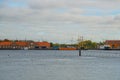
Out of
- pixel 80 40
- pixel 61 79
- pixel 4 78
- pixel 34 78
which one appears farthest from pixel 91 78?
pixel 80 40

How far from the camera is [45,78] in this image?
4409cm

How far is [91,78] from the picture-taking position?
4491cm

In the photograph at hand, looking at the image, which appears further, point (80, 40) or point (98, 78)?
point (80, 40)

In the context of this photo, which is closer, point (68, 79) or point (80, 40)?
point (68, 79)

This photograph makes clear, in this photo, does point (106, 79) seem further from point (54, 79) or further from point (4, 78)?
point (4, 78)

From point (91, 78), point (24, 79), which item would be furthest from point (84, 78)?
point (24, 79)

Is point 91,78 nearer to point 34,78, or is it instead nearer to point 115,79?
point 115,79

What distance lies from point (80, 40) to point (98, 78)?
507 ft

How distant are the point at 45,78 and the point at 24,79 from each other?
8.34ft

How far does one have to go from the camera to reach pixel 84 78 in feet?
148

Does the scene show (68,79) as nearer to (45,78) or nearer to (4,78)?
(45,78)

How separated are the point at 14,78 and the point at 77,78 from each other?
7557 mm

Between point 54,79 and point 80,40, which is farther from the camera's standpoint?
point 80,40

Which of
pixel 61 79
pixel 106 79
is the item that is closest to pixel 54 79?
pixel 61 79
